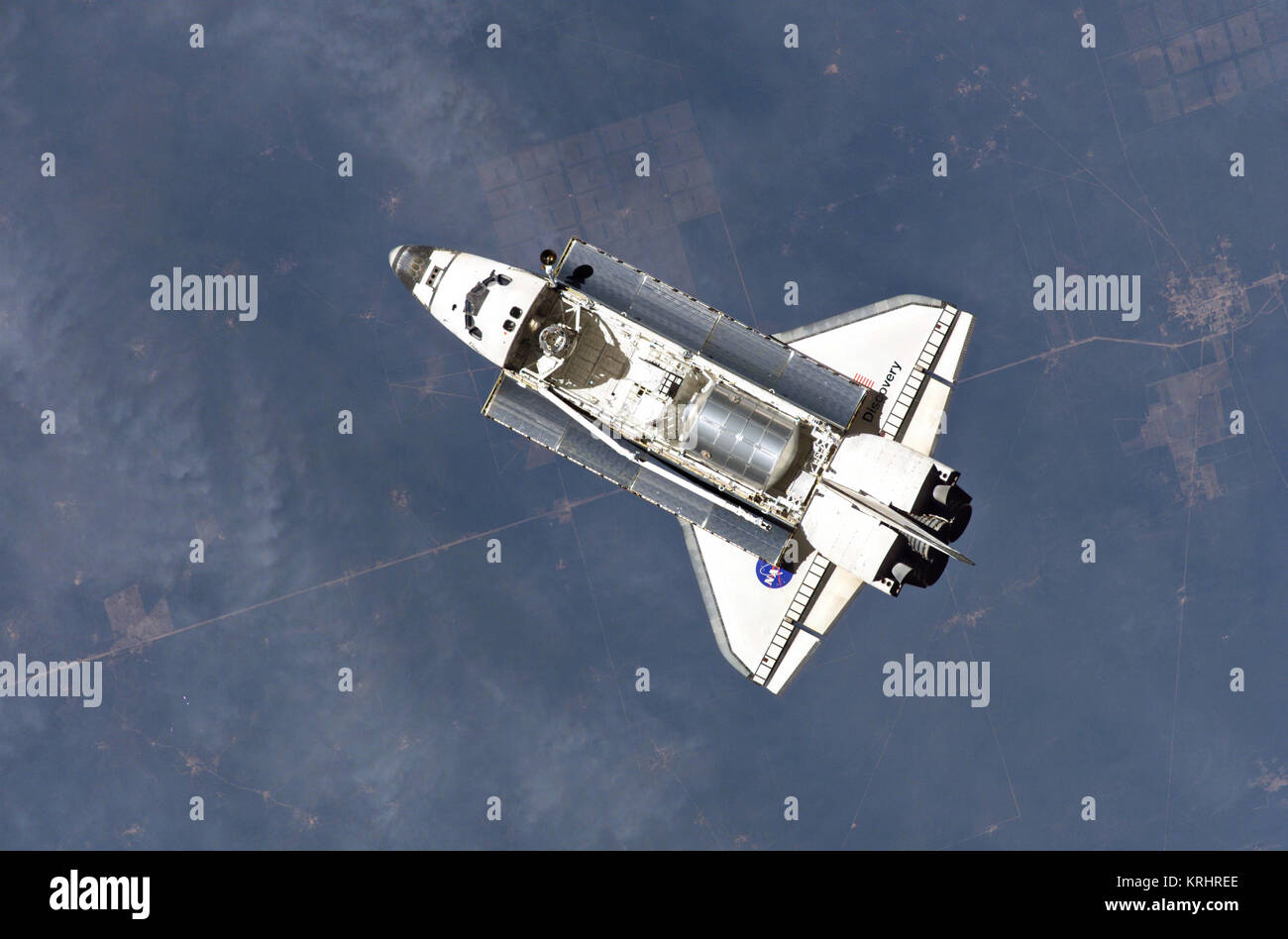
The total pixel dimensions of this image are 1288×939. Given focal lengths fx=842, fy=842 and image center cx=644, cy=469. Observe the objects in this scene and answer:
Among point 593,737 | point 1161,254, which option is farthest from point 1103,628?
point 593,737

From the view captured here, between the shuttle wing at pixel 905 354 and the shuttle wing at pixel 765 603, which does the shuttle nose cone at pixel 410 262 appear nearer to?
the shuttle wing at pixel 765 603

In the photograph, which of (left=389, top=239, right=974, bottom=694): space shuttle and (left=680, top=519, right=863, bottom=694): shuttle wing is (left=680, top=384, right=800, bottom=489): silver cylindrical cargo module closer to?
(left=389, top=239, right=974, bottom=694): space shuttle

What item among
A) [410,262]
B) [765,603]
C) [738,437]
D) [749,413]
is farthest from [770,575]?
[410,262]

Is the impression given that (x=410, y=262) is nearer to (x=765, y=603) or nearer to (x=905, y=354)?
(x=765, y=603)

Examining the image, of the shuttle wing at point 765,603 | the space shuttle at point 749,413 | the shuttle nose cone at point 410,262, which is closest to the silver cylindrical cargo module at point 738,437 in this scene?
the space shuttle at point 749,413

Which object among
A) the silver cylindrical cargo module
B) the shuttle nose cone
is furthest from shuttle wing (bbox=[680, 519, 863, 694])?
the shuttle nose cone

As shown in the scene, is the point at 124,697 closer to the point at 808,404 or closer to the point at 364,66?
the point at 364,66
